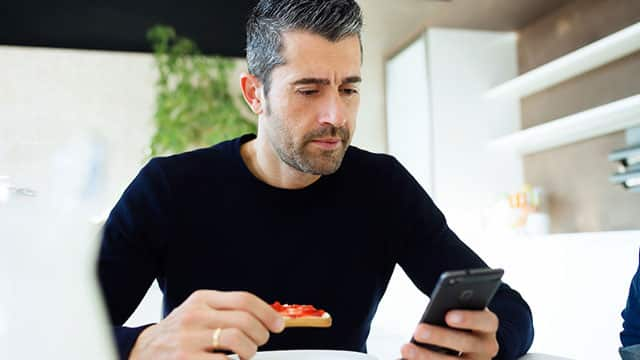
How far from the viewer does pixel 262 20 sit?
1302 mm

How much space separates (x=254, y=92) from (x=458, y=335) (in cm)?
79

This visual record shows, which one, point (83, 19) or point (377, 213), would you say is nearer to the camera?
point (377, 213)

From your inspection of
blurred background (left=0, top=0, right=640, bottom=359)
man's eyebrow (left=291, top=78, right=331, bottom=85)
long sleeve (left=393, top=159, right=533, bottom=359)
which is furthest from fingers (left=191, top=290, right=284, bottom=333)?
blurred background (left=0, top=0, right=640, bottom=359)

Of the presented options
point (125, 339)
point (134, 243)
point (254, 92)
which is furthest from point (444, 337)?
point (254, 92)

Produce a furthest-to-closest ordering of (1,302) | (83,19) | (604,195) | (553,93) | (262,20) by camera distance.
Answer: (83,19) → (553,93) → (604,195) → (262,20) → (1,302)

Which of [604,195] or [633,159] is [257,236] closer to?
[633,159]

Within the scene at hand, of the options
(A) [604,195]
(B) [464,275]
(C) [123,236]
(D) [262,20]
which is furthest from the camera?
(A) [604,195]

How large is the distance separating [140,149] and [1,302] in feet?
14.3

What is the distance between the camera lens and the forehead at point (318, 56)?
1185mm

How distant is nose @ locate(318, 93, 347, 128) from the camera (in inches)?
46.4

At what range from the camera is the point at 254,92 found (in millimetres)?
1396

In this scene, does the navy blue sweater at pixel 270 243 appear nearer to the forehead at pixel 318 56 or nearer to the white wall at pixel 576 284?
the forehead at pixel 318 56

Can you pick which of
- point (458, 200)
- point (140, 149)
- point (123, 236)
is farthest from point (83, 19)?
point (123, 236)

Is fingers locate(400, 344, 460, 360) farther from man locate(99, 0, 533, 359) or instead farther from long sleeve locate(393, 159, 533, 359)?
man locate(99, 0, 533, 359)
